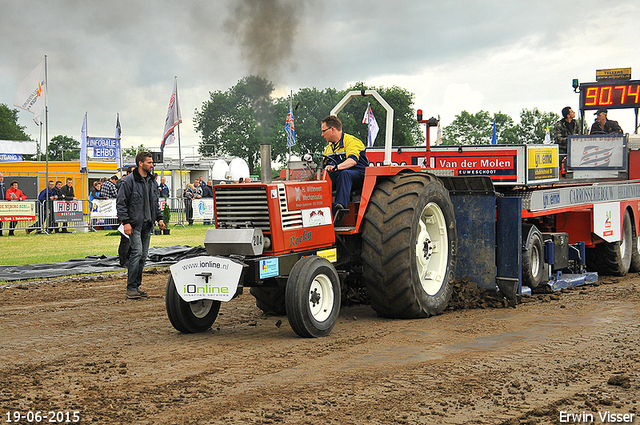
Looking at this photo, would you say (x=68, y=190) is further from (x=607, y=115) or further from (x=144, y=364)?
(x=144, y=364)

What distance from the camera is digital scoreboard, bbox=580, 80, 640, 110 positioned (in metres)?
13.1

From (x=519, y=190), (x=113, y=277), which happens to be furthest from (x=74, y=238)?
(x=519, y=190)

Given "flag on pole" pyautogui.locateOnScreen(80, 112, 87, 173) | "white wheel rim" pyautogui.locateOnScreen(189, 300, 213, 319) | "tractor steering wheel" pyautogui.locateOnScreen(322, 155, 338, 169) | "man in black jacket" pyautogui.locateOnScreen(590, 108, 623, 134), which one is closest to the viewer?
"white wheel rim" pyautogui.locateOnScreen(189, 300, 213, 319)

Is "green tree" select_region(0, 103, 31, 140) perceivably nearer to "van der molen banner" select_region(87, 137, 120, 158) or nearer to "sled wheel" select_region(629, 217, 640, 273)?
"van der molen banner" select_region(87, 137, 120, 158)

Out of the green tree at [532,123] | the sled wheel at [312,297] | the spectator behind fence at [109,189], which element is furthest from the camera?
the green tree at [532,123]

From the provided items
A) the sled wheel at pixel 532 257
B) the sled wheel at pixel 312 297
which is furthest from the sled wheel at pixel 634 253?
the sled wheel at pixel 312 297

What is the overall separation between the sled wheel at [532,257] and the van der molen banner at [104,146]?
59.0ft

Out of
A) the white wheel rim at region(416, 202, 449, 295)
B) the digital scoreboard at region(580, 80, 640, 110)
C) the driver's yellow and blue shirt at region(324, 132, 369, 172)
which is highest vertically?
the digital scoreboard at region(580, 80, 640, 110)

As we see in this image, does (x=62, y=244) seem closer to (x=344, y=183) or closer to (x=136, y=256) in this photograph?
(x=136, y=256)

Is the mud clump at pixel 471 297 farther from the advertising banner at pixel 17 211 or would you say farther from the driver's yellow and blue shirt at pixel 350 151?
the advertising banner at pixel 17 211

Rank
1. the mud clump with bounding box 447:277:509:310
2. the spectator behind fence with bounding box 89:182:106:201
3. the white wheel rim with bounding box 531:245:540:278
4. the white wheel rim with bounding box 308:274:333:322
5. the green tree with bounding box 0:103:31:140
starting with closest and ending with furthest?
the white wheel rim with bounding box 308:274:333:322 < the mud clump with bounding box 447:277:509:310 < the white wheel rim with bounding box 531:245:540:278 < the spectator behind fence with bounding box 89:182:106:201 < the green tree with bounding box 0:103:31:140

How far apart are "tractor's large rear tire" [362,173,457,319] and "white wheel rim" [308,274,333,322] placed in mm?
635

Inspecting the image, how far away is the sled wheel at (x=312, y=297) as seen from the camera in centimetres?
586

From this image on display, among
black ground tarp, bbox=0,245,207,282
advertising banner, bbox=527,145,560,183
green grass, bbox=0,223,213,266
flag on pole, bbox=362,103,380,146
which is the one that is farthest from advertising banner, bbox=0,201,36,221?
advertising banner, bbox=527,145,560,183
